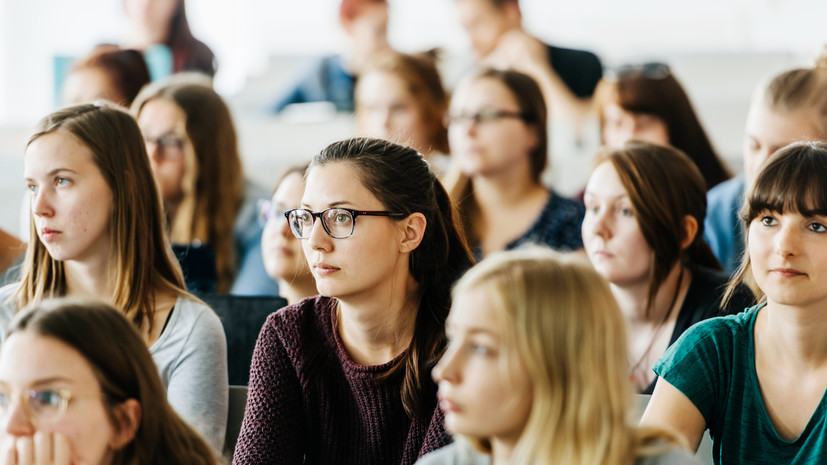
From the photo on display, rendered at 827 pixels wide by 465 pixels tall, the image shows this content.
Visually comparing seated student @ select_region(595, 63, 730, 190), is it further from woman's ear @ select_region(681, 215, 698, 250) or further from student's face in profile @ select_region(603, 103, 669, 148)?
woman's ear @ select_region(681, 215, 698, 250)

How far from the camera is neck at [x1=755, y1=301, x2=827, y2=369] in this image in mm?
1673

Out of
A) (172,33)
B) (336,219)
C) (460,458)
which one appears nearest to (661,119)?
(336,219)

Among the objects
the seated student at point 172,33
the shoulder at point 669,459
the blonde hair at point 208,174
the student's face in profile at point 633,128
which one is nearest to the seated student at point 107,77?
the blonde hair at point 208,174

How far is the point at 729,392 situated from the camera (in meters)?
1.70

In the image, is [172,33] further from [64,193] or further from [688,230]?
[688,230]

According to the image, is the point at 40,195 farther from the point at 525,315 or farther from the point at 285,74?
the point at 285,74

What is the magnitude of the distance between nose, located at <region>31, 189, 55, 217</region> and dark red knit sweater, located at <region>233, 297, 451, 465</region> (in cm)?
50

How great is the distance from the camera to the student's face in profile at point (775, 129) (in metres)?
2.61

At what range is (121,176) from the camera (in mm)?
2090

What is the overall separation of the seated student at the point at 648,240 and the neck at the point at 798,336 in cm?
64

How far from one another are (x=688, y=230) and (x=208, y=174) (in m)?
1.62

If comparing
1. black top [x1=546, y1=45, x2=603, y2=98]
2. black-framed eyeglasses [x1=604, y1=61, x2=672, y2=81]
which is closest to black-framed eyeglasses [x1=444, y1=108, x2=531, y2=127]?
black-framed eyeglasses [x1=604, y1=61, x2=672, y2=81]

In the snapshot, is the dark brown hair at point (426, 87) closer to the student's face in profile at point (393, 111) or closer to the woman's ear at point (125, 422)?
the student's face in profile at point (393, 111)

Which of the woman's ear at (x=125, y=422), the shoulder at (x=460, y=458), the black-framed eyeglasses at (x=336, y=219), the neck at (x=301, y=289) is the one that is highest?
the black-framed eyeglasses at (x=336, y=219)
